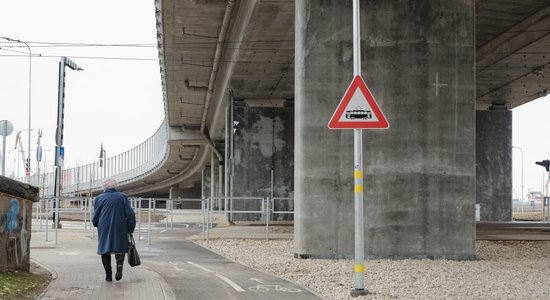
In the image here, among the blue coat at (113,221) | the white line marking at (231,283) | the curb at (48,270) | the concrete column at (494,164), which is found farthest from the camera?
the concrete column at (494,164)

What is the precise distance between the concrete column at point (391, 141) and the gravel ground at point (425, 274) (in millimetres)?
637

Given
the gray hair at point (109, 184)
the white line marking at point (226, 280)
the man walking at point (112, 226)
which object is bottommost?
the white line marking at point (226, 280)

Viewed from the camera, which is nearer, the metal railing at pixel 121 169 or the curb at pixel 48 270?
the curb at pixel 48 270

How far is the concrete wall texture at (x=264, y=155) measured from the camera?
45.0 metres

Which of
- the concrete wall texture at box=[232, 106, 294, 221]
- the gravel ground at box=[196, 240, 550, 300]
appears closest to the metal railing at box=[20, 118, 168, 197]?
the concrete wall texture at box=[232, 106, 294, 221]

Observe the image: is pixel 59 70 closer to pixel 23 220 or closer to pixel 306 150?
pixel 306 150

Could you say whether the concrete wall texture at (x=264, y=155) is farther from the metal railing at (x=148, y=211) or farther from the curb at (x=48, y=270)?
the curb at (x=48, y=270)

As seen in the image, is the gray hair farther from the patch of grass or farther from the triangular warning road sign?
the triangular warning road sign

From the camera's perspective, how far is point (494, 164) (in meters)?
48.4

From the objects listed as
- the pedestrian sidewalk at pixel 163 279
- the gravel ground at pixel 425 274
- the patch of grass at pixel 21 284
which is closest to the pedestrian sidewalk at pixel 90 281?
the pedestrian sidewalk at pixel 163 279

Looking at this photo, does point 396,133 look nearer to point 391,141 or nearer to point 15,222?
point 391,141

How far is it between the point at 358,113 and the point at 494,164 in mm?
39458

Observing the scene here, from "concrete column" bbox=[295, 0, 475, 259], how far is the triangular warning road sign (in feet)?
19.6

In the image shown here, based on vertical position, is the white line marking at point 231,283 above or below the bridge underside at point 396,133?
below
